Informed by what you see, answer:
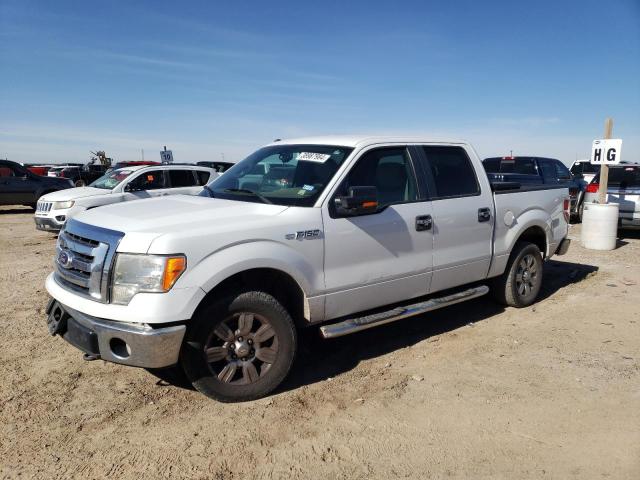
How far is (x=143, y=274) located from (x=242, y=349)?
0.89 metres

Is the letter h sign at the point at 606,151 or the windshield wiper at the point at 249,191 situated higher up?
the letter h sign at the point at 606,151

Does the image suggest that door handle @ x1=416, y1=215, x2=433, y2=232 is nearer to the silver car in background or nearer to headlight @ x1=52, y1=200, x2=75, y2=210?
the silver car in background

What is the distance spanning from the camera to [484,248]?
17.5 ft

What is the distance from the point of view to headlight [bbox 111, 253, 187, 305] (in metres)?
3.28

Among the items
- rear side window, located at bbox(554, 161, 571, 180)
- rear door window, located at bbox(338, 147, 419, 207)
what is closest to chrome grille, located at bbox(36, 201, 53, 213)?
rear door window, located at bbox(338, 147, 419, 207)

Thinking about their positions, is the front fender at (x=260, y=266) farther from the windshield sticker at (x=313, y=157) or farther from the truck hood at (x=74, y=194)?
the truck hood at (x=74, y=194)

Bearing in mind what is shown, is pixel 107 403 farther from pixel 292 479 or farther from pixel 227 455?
pixel 292 479

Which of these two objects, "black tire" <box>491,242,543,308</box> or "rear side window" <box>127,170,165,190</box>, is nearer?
"black tire" <box>491,242,543,308</box>

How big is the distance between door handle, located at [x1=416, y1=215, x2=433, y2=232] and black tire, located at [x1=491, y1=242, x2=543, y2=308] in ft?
5.59

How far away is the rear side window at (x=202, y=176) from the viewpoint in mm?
11927

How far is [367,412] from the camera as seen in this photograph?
12.0ft

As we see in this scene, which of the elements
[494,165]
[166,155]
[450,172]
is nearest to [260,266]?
[450,172]

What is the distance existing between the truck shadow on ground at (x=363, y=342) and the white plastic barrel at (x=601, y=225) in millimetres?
3988

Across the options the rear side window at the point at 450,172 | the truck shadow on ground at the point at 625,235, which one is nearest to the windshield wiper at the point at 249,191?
the rear side window at the point at 450,172
